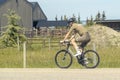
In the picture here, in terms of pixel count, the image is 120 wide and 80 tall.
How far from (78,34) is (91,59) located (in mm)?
970

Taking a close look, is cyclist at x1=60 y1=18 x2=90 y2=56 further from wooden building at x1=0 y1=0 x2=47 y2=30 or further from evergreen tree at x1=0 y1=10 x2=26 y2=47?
wooden building at x1=0 y1=0 x2=47 y2=30

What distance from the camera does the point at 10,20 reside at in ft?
171

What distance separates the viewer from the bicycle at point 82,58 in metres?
15.9

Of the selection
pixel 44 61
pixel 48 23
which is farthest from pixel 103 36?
pixel 48 23

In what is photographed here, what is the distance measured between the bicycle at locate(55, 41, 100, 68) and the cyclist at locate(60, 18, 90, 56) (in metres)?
0.18

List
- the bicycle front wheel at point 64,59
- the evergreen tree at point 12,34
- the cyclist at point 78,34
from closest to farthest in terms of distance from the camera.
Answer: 1. the cyclist at point 78,34
2. the bicycle front wheel at point 64,59
3. the evergreen tree at point 12,34

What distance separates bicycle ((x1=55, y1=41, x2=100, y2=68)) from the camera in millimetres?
15906

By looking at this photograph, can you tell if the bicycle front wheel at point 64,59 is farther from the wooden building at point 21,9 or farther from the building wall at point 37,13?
the building wall at point 37,13

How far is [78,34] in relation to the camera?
16.1 meters
